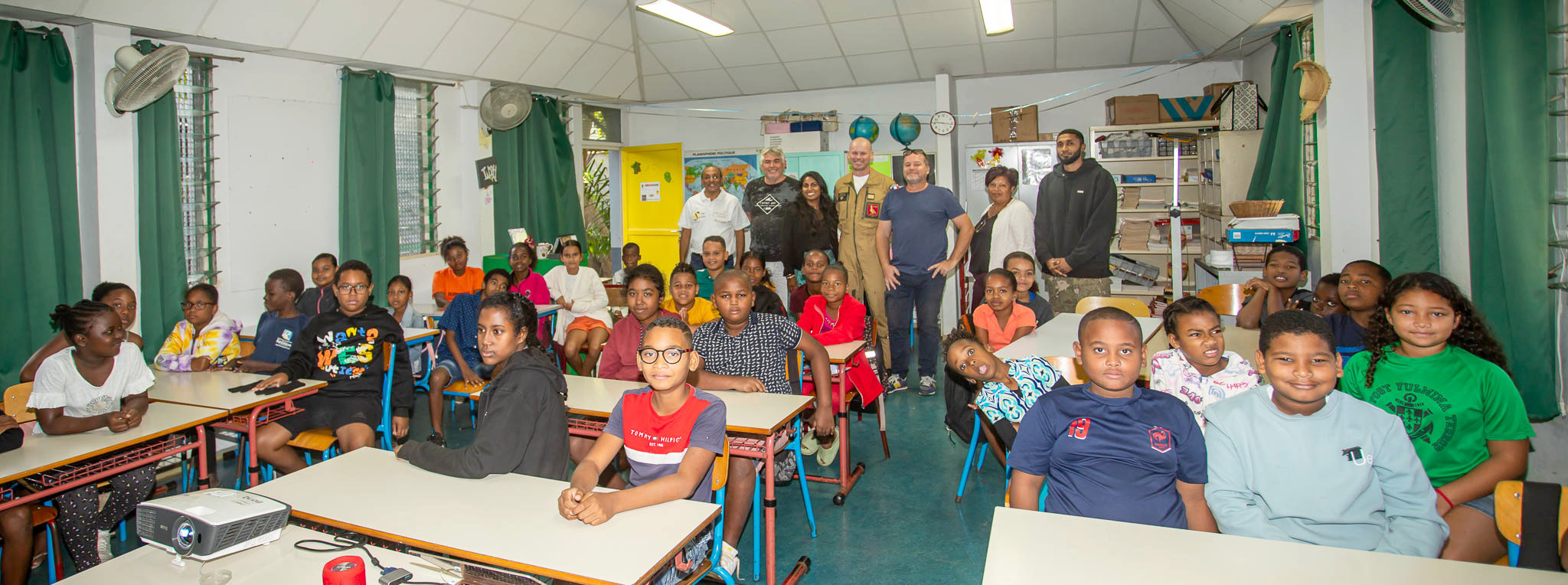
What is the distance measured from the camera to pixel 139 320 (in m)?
4.57

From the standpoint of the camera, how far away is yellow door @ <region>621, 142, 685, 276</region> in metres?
9.00

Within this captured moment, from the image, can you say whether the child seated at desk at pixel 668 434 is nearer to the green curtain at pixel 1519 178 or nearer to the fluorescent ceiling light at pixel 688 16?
the green curtain at pixel 1519 178

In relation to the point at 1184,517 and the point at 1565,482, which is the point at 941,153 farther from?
the point at 1184,517

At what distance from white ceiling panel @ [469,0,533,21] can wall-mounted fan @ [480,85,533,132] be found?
1.94ft

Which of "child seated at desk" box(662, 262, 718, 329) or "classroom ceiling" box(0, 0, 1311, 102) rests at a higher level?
"classroom ceiling" box(0, 0, 1311, 102)

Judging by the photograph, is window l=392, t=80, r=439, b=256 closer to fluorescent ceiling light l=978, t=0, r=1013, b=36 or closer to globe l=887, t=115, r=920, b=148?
globe l=887, t=115, r=920, b=148

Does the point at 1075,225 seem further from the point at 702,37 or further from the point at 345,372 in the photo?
the point at 345,372

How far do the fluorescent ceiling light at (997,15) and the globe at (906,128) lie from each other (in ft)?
4.10

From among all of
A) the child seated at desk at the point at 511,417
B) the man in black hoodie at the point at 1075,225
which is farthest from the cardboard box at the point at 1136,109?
the child seated at desk at the point at 511,417

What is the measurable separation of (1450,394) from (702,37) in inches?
261

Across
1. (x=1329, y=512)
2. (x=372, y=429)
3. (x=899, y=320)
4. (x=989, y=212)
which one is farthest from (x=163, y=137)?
(x=1329, y=512)

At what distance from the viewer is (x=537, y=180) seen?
768 cm

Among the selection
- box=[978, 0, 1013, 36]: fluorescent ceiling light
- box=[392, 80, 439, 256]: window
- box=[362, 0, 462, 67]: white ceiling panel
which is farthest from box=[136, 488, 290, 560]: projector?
box=[978, 0, 1013, 36]: fluorescent ceiling light

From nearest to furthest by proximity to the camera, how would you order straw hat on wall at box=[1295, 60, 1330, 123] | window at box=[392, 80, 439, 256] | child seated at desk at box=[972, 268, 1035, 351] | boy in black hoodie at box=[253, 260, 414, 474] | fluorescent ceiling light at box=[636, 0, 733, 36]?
boy in black hoodie at box=[253, 260, 414, 474], child seated at desk at box=[972, 268, 1035, 351], straw hat on wall at box=[1295, 60, 1330, 123], fluorescent ceiling light at box=[636, 0, 733, 36], window at box=[392, 80, 439, 256]
